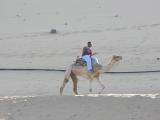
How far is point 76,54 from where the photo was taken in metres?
32.0

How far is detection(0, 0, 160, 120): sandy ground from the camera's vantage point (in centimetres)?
1844

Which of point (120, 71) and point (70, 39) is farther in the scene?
point (70, 39)

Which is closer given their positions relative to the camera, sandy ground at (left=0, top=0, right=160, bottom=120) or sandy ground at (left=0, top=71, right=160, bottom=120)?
sandy ground at (left=0, top=71, right=160, bottom=120)

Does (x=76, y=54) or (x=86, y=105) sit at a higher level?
(x=86, y=105)

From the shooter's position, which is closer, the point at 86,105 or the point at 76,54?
the point at 86,105

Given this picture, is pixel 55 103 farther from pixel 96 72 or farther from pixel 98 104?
pixel 96 72

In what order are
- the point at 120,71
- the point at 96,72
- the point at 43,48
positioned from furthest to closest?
1. the point at 43,48
2. the point at 120,71
3. the point at 96,72

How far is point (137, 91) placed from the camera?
2320 cm

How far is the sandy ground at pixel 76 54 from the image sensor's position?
1844cm

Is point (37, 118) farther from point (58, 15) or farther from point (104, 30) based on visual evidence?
point (58, 15)

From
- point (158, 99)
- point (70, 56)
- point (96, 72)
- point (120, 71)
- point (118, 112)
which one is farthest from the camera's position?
point (70, 56)

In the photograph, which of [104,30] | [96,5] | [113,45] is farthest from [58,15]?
[113,45]

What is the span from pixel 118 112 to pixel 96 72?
425cm

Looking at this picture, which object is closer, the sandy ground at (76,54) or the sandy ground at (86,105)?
the sandy ground at (86,105)
